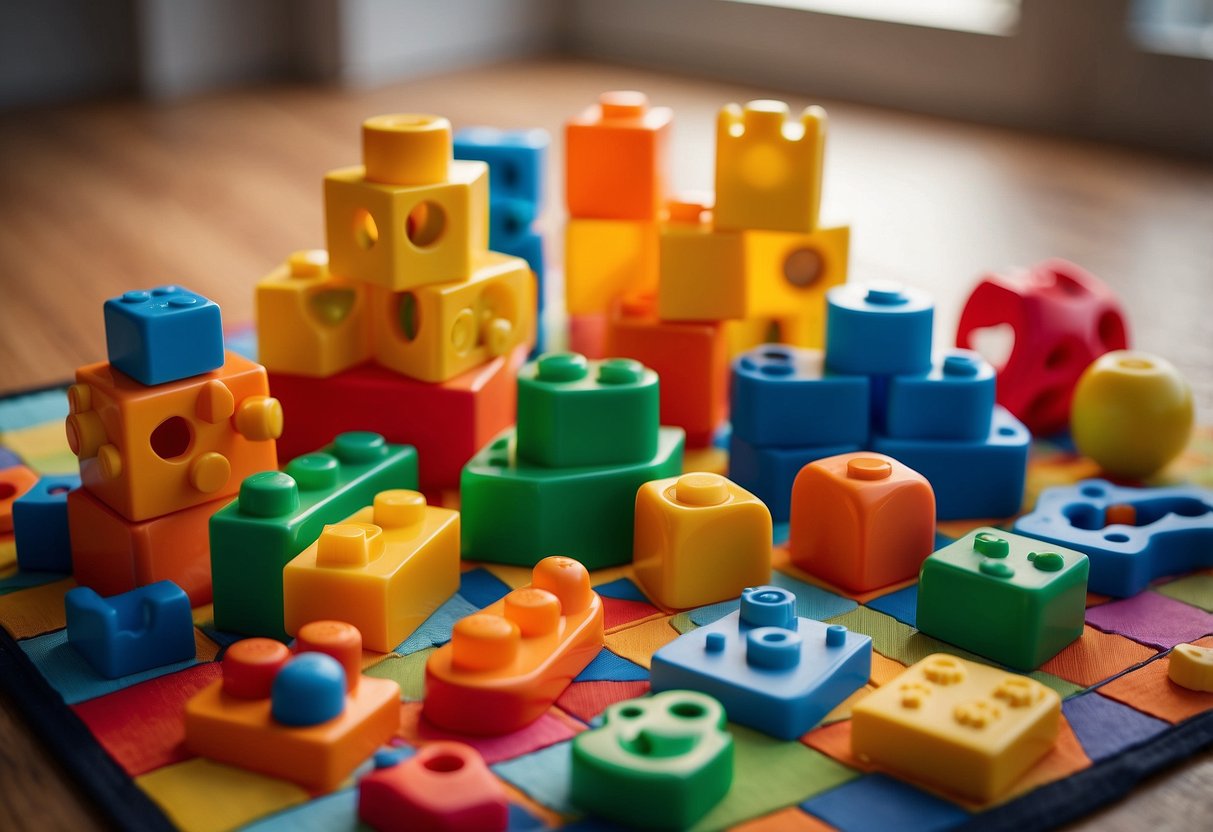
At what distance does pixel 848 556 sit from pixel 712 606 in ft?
0.46

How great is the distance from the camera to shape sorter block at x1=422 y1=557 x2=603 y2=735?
1.12 m

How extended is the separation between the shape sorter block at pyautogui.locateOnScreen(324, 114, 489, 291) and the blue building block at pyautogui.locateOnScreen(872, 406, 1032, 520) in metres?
0.50

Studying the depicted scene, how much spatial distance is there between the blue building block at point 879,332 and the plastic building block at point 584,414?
23 cm

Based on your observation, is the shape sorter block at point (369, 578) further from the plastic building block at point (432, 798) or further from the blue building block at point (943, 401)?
the blue building block at point (943, 401)

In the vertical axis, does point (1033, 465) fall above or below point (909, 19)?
below

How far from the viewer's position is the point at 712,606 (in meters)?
1.34

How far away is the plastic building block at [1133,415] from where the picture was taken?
5.18 feet

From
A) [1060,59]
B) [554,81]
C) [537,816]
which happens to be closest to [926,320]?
[537,816]

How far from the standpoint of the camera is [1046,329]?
1707 mm

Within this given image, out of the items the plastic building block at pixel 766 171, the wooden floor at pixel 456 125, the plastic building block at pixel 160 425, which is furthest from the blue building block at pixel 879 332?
the plastic building block at pixel 160 425

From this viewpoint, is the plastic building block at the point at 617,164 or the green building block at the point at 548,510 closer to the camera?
the green building block at the point at 548,510

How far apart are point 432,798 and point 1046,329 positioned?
103cm

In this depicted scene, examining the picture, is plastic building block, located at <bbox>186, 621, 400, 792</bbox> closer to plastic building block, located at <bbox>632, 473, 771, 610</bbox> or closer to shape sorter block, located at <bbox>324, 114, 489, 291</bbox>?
plastic building block, located at <bbox>632, 473, 771, 610</bbox>

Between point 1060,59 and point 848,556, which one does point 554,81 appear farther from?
point 848,556
